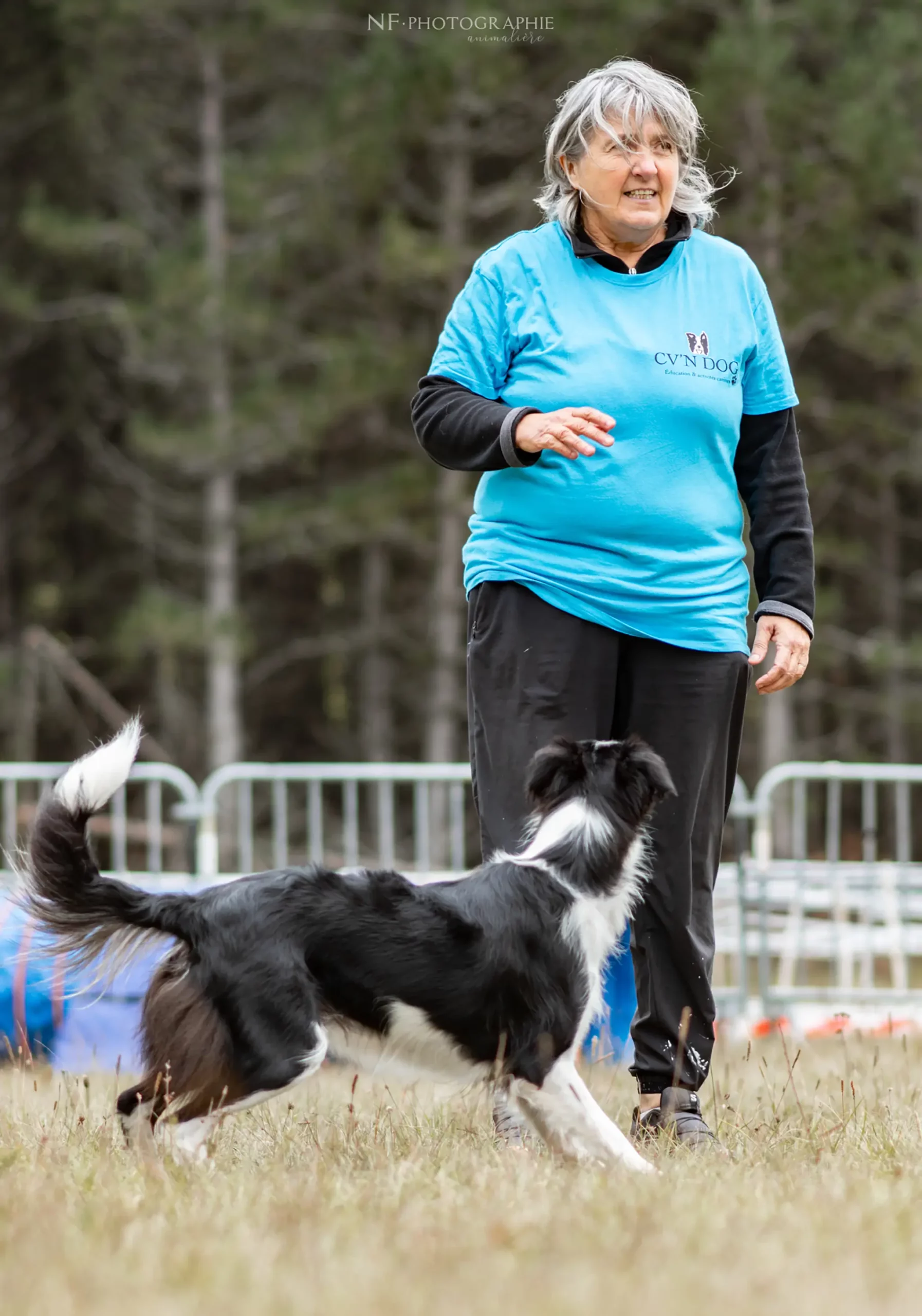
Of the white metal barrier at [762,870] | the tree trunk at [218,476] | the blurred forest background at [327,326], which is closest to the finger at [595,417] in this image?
the white metal barrier at [762,870]

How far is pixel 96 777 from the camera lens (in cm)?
322

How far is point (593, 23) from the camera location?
14.3 meters

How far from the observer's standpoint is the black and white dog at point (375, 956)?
10.5 feet

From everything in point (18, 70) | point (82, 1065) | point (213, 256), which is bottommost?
point (82, 1065)

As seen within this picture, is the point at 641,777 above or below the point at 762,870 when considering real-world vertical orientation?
above

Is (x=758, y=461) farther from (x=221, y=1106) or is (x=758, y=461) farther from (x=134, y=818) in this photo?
(x=134, y=818)

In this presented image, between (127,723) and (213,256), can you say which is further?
(213,256)

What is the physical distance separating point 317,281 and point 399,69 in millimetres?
2747

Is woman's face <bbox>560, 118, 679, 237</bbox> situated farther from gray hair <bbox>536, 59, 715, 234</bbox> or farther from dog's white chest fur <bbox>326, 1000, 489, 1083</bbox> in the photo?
dog's white chest fur <bbox>326, 1000, 489, 1083</bbox>

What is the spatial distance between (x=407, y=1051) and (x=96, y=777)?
2.94 ft

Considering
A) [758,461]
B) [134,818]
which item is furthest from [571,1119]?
[134,818]

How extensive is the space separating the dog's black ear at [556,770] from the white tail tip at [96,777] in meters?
0.89

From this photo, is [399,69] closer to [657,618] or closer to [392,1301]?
[657,618]

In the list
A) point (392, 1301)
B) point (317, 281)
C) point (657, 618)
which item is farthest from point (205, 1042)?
point (317, 281)
